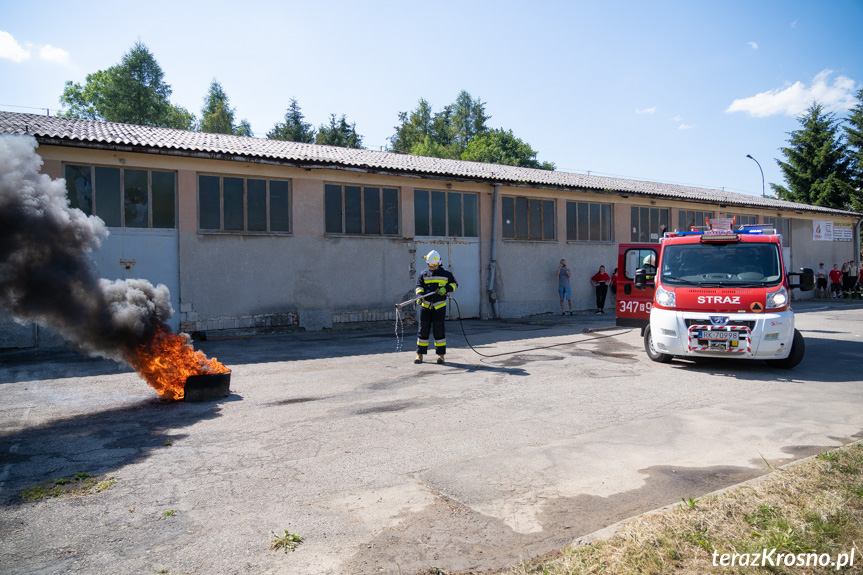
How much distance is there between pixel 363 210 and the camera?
16875 mm

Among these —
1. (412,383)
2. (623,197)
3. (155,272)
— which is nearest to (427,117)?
(623,197)

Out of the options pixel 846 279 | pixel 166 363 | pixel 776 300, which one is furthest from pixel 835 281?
pixel 166 363

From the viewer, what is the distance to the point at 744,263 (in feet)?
31.0

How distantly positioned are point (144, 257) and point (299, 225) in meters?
3.89

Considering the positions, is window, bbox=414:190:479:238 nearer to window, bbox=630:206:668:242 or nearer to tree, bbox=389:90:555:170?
window, bbox=630:206:668:242

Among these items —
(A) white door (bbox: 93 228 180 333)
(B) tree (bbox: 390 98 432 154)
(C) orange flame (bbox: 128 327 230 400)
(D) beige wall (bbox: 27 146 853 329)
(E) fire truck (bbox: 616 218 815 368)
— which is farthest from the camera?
(B) tree (bbox: 390 98 432 154)

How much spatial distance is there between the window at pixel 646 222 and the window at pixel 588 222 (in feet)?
4.72

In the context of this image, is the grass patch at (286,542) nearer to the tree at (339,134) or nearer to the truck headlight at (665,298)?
the truck headlight at (665,298)

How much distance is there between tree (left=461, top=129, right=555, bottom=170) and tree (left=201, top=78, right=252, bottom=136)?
23902 mm

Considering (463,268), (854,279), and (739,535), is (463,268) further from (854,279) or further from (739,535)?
(854,279)

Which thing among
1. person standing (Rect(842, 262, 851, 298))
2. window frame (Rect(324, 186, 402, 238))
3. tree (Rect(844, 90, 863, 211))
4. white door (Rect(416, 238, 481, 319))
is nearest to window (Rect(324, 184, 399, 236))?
window frame (Rect(324, 186, 402, 238))

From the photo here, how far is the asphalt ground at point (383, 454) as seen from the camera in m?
3.51

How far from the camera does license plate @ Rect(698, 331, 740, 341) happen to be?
29.1 ft

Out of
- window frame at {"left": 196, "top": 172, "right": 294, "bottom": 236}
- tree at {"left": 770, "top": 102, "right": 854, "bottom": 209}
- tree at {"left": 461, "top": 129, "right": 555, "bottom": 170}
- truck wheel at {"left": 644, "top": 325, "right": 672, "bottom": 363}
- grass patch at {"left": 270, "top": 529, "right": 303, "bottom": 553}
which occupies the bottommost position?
grass patch at {"left": 270, "top": 529, "right": 303, "bottom": 553}
